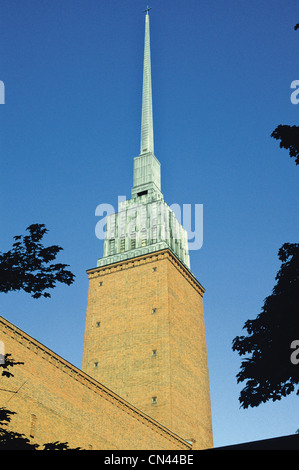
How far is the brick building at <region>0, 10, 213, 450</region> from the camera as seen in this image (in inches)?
904

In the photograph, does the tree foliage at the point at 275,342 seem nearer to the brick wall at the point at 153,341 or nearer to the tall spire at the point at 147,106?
the brick wall at the point at 153,341

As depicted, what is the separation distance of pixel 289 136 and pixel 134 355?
26.1 meters

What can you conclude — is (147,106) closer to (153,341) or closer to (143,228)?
(143,228)

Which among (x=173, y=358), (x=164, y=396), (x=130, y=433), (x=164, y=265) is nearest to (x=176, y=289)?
(x=164, y=265)

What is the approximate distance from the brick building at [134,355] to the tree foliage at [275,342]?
33.5 feet

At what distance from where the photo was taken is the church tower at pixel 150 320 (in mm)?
35844

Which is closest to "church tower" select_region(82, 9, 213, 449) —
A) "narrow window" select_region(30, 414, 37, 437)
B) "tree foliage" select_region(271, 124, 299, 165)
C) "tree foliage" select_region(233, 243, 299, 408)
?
"narrow window" select_region(30, 414, 37, 437)

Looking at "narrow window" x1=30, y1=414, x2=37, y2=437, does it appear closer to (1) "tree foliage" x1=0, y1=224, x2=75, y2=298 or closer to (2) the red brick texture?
(2) the red brick texture

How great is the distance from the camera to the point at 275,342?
48.6 feet

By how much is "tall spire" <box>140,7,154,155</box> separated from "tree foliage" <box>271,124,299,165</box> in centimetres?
3835

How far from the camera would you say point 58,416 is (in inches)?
907

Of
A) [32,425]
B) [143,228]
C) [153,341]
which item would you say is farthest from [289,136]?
[143,228]
